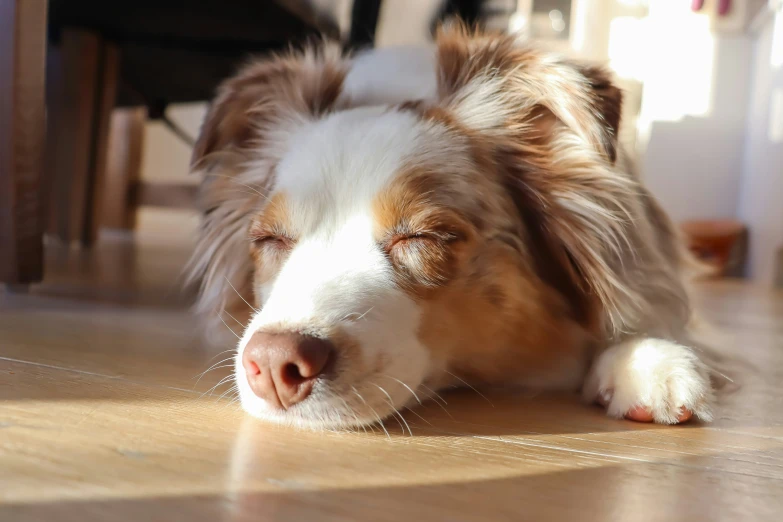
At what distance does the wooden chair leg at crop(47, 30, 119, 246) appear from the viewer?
11.6ft

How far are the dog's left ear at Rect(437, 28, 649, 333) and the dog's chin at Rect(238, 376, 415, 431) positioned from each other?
0.59 m

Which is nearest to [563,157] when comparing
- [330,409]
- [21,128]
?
[330,409]

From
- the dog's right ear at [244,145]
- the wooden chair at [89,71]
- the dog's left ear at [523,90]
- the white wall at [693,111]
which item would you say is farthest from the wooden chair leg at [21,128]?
the white wall at [693,111]

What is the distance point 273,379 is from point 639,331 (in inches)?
34.5

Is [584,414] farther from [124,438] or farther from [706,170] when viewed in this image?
[706,170]

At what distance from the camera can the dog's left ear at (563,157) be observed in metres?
1.56

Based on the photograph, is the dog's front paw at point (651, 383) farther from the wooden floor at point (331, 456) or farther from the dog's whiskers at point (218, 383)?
the dog's whiskers at point (218, 383)

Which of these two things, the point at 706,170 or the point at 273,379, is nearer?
the point at 273,379

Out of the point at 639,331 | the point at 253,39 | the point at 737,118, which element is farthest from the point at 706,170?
the point at 639,331

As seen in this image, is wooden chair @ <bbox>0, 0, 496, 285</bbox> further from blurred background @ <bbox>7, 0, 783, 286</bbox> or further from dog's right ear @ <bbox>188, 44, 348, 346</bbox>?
dog's right ear @ <bbox>188, 44, 348, 346</bbox>

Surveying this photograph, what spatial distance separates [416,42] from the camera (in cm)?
262

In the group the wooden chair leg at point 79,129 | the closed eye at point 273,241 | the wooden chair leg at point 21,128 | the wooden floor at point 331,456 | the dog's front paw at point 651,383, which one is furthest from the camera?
the wooden chair leg at point 79,129

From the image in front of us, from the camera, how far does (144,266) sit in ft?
11.5

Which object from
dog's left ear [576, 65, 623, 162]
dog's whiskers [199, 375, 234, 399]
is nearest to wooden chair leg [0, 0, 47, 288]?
dog's whiskers [199, 375, 234, 399]
